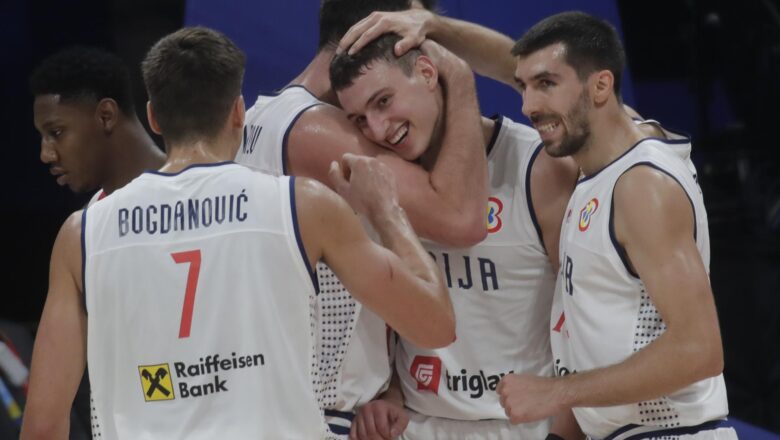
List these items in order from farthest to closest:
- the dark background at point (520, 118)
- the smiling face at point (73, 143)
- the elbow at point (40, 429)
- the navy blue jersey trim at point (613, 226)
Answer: the dark background at point (520, 118), the smiling face at point (73, 143), the navy blue jersey trim at point (613, 226), the elbow at point (40, 429)

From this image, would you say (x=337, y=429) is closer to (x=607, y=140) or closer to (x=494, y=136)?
(x=494, y=136)

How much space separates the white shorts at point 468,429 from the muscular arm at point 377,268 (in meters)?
0.88

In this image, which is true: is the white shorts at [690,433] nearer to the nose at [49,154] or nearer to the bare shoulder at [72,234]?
the bare shoulder at [72,234]

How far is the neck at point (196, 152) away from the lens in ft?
9.58

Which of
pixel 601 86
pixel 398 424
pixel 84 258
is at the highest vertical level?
pixel 601 86

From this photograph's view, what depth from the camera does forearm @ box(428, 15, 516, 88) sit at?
3.97 metres

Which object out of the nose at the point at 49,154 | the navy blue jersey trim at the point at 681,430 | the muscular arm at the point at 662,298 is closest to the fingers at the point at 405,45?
the muscular arm at the point at 662,298

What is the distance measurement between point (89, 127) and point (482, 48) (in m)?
1.51

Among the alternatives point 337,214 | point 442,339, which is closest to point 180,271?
point 337,214

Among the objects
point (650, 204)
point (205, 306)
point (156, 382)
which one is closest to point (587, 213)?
point (650, 204)

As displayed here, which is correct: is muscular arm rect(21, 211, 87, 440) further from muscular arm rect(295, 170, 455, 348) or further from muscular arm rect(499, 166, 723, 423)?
muscular arm rect(499, 166, 723, 423)

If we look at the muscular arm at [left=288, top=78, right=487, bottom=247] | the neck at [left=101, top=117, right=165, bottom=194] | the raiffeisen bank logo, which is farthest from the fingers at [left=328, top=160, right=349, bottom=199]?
the neck at [left=101, top=117, right=165, bottom=194]

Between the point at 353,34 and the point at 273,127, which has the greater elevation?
the point at 353,34

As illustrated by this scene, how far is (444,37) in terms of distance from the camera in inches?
154
